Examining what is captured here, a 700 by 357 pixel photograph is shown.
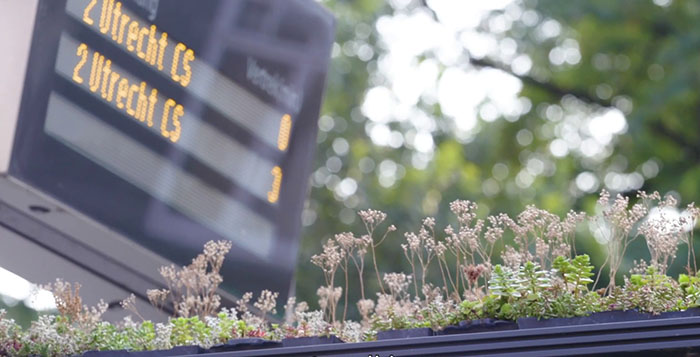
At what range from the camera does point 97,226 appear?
4770 millimetres

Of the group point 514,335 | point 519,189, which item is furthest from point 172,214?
point 519,189

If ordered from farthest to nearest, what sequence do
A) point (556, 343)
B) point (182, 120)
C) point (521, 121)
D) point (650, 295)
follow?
1. point (521, 121)
2. point (182, 120)
3. point (650, 295)
4. point (556, 343)

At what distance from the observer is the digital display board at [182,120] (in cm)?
470

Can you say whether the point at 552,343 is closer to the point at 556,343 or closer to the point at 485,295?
the point at 556,343

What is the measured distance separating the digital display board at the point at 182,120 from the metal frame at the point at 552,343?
195cm

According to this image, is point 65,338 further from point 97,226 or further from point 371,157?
point 371,157

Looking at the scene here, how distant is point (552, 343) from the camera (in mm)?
2959

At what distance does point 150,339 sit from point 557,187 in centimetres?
1054

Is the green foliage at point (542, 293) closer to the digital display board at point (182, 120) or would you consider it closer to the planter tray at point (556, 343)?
the planter tray at point (556, 343)

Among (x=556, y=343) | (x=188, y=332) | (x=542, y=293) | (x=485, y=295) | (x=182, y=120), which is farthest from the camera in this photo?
(x=182, y=120)

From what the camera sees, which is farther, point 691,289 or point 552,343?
point 691,289

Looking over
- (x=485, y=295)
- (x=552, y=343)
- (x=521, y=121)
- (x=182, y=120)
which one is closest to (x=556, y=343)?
(x=552, y=343)

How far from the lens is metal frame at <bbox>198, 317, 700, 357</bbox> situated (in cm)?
283

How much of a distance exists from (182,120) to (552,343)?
9.80ft
